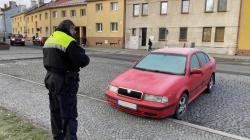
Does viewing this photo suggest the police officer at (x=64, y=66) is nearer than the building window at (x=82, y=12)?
Yes

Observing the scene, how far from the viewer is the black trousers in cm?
348

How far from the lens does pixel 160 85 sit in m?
5.29

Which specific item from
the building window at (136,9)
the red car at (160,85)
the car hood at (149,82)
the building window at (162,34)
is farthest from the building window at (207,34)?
the car hood at (149,82)

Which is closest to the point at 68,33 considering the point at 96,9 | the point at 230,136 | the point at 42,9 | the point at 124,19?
the point at 230,136

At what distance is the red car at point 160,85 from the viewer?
5102 mm

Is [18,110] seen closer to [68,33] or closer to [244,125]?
[68,33]

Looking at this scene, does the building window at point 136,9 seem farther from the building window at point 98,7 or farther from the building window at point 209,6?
the building window at point 209,6

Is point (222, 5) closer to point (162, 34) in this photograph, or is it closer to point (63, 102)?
point (162, 34)

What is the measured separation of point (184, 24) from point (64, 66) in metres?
26.2

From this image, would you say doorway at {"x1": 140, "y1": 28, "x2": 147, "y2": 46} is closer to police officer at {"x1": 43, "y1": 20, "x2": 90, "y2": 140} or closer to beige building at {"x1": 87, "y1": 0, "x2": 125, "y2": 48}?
beige building at {"x1": 87, "y1": 0, "x2": 125, "y2": 48}

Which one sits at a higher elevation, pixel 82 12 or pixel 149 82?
pixel 82 12

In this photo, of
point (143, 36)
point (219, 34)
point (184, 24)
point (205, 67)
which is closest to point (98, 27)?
point (143, 36)

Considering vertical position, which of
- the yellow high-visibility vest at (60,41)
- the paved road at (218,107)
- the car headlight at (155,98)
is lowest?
the paved road at (218,107)

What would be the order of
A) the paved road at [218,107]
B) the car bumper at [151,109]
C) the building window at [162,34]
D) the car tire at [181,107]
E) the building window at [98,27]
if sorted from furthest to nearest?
1. the building window at [98,27]
2. the building window at [162,34]
3. the car tire at [181,107]
4. the paved road at [218,107]
5. the car bumper at [151,109]
